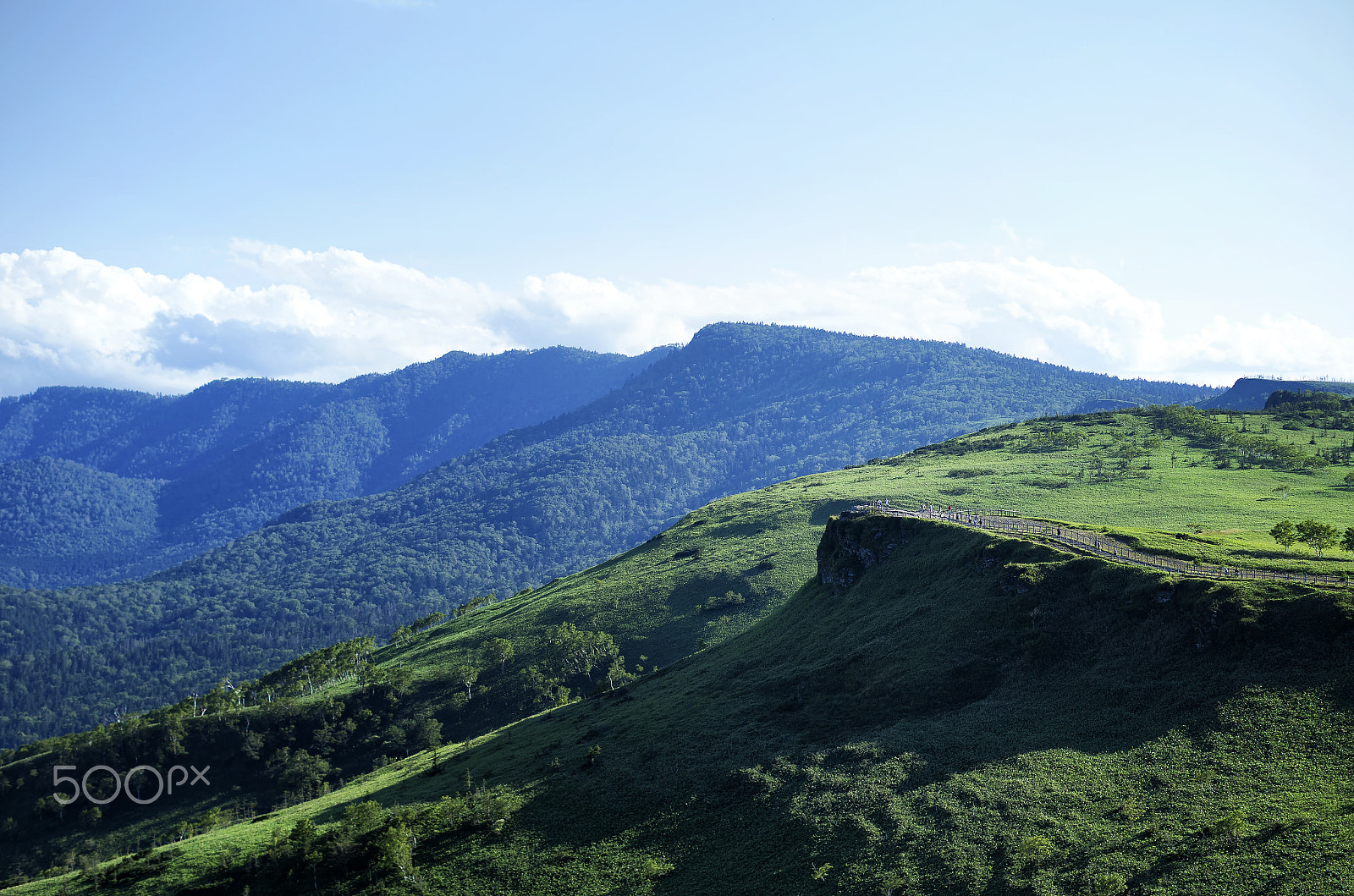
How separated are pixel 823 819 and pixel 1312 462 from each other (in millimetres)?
159455

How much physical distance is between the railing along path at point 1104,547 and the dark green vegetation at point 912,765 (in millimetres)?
4262

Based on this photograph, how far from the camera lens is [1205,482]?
151625 mm

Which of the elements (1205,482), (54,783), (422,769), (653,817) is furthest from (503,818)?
(1205,482)

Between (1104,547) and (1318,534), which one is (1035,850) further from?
(1318,534)

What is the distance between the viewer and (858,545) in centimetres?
10069

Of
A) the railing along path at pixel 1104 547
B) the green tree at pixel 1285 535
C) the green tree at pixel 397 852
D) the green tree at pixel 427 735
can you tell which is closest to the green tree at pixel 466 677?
the green tree at pixel 427 735

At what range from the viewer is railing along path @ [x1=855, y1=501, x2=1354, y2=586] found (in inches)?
2542

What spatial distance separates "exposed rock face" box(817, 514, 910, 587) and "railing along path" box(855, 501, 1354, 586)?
2.80 meters

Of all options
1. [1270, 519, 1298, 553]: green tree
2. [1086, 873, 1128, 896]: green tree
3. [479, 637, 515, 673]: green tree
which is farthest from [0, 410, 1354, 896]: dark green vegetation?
[479, 637, 515, 673]: green tree

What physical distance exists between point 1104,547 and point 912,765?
33.9 m

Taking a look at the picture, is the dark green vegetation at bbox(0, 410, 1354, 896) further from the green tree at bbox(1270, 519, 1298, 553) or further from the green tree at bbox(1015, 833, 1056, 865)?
the green tree at bbox(1270, 519, 1298, 553)

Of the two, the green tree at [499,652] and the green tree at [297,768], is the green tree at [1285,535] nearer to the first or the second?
the green tree at [499,652]

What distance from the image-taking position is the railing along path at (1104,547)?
6456cm

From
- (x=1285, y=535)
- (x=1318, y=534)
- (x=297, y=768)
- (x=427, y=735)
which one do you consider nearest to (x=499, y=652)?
(x=427, y=735)
